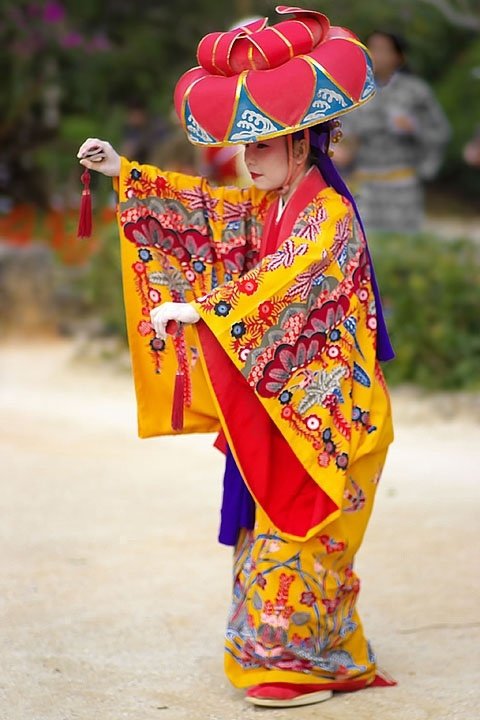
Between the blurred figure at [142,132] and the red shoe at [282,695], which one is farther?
the blurred figure at [142,132]

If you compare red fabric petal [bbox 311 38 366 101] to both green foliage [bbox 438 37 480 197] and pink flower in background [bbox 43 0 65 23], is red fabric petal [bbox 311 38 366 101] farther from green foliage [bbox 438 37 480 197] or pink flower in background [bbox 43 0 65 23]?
green foliage [bbox 438 37 480 197]

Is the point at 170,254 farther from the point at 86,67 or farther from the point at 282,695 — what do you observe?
the point at 86,67

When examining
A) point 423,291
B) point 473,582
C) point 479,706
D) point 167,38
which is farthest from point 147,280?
point 167,38

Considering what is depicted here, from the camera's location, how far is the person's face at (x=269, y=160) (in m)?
→ 3.41

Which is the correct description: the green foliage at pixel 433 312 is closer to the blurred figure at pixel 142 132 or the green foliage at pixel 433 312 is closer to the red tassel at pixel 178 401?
the red tassel at pixel 178 401

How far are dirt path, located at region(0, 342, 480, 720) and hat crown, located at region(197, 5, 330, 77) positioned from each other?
1.68 m

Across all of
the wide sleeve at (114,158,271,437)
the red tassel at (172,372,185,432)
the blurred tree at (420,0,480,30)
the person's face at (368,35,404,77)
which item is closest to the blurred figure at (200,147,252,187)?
the person's face at (368,35,404,77)

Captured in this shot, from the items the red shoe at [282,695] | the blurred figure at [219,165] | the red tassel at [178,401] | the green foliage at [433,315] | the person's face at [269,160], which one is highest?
the person's face at [269,160]

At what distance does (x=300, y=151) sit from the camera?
3.44 m

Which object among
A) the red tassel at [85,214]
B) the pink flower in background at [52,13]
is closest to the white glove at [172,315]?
the red tassel at [85,214]

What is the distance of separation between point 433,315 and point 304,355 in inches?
160

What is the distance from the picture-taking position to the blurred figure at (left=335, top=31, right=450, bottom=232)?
8.09 m

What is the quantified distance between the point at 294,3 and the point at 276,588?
11.8ft

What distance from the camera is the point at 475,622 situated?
4.14 metres
